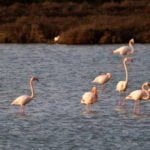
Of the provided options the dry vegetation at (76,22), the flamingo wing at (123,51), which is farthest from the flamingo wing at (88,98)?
the dry vegetation at (76,22)

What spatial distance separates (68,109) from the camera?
18891 millimetres

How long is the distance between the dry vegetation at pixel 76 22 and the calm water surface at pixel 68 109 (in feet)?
14.7

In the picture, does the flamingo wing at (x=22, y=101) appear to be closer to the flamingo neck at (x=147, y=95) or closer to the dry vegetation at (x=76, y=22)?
the flamingo neck at (x=147, y=95)

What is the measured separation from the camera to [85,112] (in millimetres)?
18641

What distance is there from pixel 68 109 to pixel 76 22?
956 inches

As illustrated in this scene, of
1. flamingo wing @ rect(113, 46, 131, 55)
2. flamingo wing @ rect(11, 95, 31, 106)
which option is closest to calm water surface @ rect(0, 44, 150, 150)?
flamingo wing @ rect(11, 95, 31, 106)

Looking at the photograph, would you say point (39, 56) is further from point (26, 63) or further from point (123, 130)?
point (123, 130)

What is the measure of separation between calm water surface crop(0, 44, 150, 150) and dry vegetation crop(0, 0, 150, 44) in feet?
14.7

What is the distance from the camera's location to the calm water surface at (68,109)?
49.9ft

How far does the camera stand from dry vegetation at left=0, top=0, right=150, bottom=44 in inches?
1459

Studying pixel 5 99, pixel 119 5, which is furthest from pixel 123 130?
pixel 119 5

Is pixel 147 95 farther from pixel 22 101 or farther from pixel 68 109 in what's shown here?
pixel 22 101

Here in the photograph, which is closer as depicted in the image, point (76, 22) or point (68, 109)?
point (68, 109)

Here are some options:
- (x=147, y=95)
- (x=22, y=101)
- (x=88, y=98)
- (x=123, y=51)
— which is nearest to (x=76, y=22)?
(x=123, y=51)
